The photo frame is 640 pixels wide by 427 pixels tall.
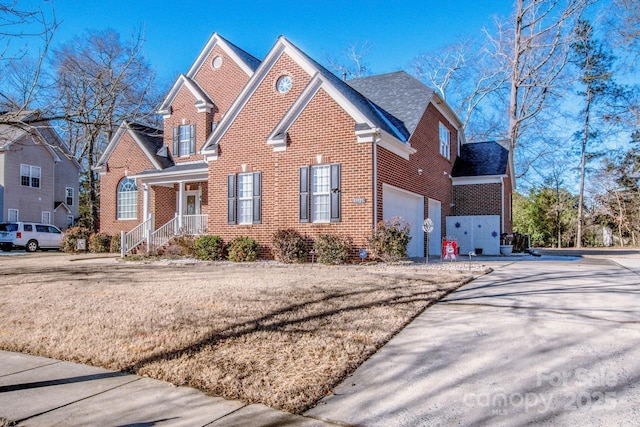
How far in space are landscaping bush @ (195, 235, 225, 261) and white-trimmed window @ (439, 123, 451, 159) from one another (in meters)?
10.4

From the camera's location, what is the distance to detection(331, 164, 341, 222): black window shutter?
1369 centimetres

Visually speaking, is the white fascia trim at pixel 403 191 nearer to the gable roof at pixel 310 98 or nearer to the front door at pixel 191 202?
the gable roof at pixel 310 98

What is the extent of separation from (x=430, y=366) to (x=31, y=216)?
34.6m

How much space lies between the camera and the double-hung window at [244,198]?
605 inches

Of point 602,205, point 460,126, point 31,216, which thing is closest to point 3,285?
point 460,126

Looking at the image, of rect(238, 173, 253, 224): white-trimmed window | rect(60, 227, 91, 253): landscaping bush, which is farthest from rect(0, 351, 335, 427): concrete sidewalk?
rect(60, 227, 91, 253): landscaping bush

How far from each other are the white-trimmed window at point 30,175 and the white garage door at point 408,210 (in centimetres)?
2790

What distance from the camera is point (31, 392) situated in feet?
13.9

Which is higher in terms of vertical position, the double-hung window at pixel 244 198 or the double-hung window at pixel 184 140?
the double-hung window at pixel 184 140

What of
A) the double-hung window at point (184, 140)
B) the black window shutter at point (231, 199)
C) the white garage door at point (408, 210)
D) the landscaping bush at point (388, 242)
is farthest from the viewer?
the double-hung window at point (184, 140)

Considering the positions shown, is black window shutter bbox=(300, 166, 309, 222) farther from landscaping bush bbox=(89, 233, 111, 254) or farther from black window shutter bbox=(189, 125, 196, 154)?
landscaping bush bbox=(89, 233, 111, 254)

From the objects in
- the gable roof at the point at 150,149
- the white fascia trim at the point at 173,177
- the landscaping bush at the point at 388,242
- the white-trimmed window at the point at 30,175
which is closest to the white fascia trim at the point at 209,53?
the gable roof at the point at 150,149

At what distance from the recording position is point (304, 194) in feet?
46.8

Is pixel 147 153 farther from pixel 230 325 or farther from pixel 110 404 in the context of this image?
pixel 110 404
